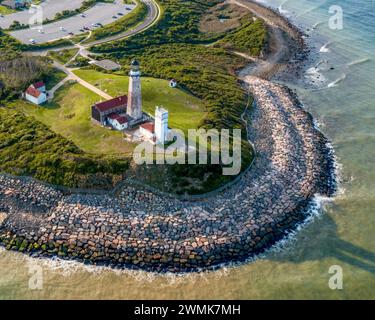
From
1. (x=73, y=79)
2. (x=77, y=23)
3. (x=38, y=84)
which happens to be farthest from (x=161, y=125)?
(x=77, y=23)

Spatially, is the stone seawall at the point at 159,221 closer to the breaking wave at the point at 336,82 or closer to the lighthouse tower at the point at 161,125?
the lighthouse tower at the point at 161,125

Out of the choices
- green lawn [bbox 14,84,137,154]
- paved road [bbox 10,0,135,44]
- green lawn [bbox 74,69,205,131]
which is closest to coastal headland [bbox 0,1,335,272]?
green lawn [bbox 14,84,137,154]

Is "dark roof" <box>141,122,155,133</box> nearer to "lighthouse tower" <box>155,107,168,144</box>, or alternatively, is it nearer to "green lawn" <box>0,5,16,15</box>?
"lighthouse tower" <box>155,107,168,144</box>

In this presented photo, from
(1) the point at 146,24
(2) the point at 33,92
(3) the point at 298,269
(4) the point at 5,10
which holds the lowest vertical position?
(4) the point at 5,10

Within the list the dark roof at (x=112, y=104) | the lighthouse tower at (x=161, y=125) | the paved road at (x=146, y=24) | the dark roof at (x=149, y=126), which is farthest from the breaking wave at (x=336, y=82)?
the paved road at (x=146, y=24)

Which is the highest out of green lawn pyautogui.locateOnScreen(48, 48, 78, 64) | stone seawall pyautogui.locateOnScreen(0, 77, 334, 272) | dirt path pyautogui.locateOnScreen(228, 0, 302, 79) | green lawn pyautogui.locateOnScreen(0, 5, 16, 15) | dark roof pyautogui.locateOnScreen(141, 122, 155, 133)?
dark roof pyautogui.locateOnScreen(141, 122, 155, 133)

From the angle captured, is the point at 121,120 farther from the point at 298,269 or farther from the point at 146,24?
the point at 146,24
